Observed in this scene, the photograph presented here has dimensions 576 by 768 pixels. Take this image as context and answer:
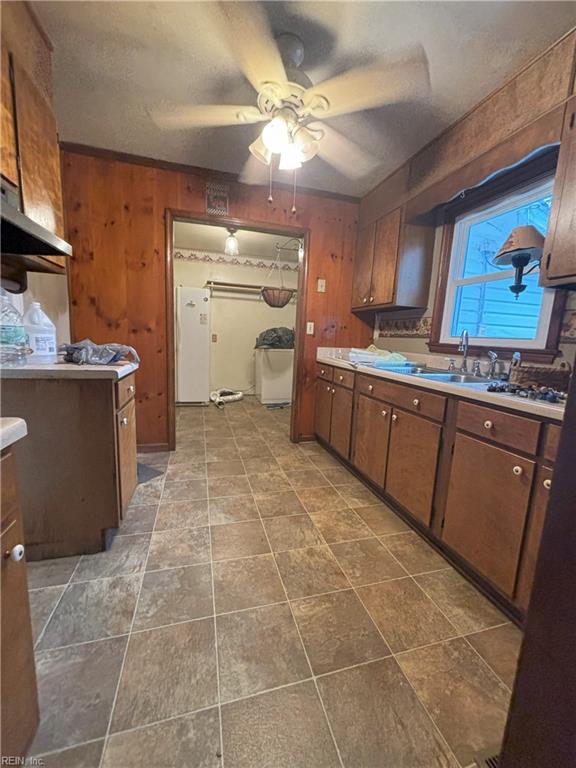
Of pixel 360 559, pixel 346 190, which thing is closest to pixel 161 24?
pixel 346 190

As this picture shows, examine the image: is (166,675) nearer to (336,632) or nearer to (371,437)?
(336,632)

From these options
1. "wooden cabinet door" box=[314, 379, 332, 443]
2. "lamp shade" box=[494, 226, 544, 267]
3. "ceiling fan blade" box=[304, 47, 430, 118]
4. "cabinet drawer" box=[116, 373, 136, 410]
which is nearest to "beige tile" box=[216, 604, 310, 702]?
"cabinet drawer" box=[116, 373, 136, 410]

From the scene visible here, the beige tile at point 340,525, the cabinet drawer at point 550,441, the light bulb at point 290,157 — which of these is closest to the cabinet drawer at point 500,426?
the cabinet drawer at point 550,441

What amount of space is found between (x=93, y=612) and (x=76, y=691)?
30cm

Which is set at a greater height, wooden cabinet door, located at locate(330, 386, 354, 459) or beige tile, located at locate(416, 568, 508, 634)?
wooden cabinet door, located at locate(330, 386, 354, 459)

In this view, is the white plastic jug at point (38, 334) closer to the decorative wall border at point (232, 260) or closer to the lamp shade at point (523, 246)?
the lamp shade at point (523, 246)

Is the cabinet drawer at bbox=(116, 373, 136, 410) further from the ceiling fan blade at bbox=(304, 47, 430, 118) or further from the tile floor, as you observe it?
the ceiling fan blade at bbox=(304, 47, 430, 118)

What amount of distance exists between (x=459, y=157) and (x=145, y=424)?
303 cm

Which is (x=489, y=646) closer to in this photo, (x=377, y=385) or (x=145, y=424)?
(x=377, y=385)

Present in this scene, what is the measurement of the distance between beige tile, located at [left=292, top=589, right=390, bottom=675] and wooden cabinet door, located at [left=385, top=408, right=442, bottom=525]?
0.66 metres

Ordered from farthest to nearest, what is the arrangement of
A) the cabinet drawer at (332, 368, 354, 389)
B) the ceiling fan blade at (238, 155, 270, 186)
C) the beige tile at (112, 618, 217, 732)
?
the cabinet drawer at (332, 368, 354, 389) → the ceiling fan blade at (238, 155, 270, 186) → the beige tile at (112, 618, 217, 732)

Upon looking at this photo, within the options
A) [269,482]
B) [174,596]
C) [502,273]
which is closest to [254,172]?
[502,273]

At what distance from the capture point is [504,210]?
198 cm

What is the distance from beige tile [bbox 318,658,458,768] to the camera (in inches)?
32.9
